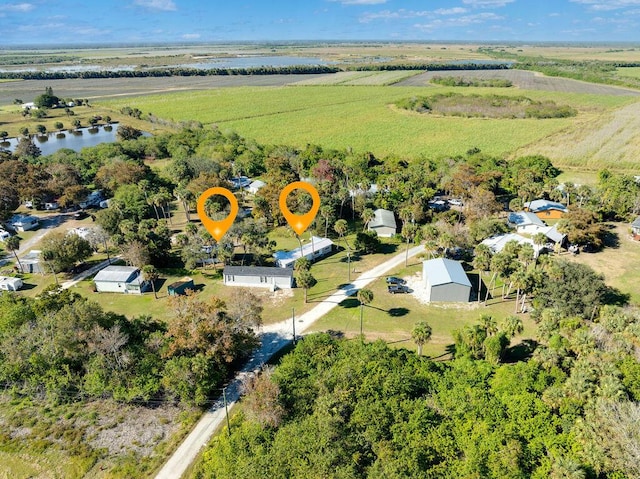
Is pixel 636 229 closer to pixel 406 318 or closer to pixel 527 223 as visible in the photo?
pixel 527 223

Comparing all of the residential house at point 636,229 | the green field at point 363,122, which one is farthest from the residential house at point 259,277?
the green field at point 363,122

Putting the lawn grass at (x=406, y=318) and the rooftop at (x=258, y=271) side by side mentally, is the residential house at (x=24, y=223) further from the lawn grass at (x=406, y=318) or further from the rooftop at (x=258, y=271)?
the lawn grass at (x=406, y=318)

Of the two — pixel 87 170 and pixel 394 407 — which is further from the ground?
pixel 87 170

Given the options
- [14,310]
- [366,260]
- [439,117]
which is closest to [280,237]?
[366,260]

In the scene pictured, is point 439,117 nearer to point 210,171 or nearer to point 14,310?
point 210,171

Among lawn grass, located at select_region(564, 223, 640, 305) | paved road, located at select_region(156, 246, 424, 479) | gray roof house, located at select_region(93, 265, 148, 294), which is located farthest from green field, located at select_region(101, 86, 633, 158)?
gray roof house, located at select_region(93, 265, 148, 294)

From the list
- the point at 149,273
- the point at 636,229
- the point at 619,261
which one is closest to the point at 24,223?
the point at 149,273

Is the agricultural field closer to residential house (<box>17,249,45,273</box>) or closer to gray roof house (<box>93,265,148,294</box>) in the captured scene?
gray roof house (<box>93,265,148,294</box>)
